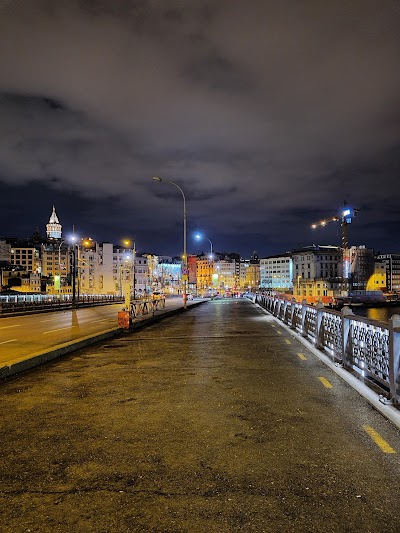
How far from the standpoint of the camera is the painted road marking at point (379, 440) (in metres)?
4.80

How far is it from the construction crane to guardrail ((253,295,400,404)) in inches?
6000

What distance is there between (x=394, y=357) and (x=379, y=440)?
171cm

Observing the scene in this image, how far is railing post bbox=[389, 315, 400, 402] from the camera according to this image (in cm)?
642

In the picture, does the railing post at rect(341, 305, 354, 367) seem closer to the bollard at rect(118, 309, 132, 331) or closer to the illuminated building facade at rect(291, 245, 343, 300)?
the bollard at rect(118, 309, 132, 331)

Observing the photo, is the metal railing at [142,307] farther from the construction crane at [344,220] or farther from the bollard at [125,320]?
the construction crane at [344,220]

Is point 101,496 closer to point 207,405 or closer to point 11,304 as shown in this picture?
point 207,405

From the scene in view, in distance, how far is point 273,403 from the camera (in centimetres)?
671

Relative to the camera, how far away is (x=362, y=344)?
8555 mm

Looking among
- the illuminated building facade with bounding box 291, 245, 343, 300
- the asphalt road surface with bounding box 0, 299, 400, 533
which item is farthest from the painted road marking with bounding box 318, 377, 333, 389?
the illuminated building facade with bounding box 291, 245, 343, 300

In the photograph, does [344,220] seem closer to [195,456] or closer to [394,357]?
[394,357]

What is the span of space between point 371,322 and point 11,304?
126ft

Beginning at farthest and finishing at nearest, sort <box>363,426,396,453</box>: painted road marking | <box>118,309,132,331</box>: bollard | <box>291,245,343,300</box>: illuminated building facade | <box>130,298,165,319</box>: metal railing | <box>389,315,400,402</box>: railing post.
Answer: <box>291,245,343,300</box>: illuminated building facade < <box>130,298,165,319</box>: metal railing < <box>118,309,132,331</box>: bollard < <box>389,315,400,402</box>: railing post < <box>363,426,396,453</box>: painted road marking

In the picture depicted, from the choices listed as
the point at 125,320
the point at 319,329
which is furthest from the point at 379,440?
the point at 125,320

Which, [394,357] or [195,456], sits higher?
[394,357]
